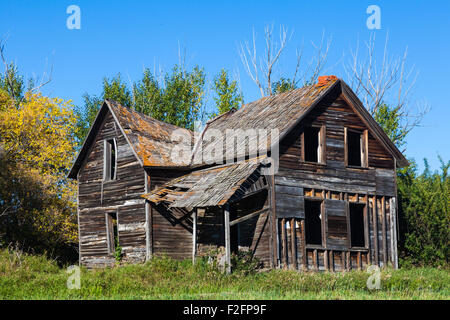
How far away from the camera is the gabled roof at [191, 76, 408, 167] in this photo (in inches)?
789

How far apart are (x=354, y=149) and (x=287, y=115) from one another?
3.78 meters

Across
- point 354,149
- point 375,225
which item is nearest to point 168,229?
point 375,225

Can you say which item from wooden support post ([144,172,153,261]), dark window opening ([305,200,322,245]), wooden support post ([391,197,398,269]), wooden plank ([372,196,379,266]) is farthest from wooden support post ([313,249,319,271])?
wooden support post ([144,172,153,261])

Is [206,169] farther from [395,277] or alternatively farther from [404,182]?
[404,182]

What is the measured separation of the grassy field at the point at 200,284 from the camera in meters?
13.6

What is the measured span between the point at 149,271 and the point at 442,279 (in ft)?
29.9

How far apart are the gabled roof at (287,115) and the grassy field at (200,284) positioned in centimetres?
468

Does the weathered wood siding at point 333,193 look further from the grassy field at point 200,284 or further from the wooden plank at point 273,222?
the grassy field at point 200,284

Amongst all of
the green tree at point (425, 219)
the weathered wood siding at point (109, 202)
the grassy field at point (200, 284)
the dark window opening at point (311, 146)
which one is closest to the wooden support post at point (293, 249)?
the grassy field at point (200, 284)

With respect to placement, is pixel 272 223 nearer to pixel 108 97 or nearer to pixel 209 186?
pixel 209 186

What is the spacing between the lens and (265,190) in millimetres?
19344

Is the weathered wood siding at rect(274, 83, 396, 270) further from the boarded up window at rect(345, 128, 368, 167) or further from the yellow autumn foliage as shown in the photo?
the yellow autumn foliage

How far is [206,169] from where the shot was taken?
2162cm
